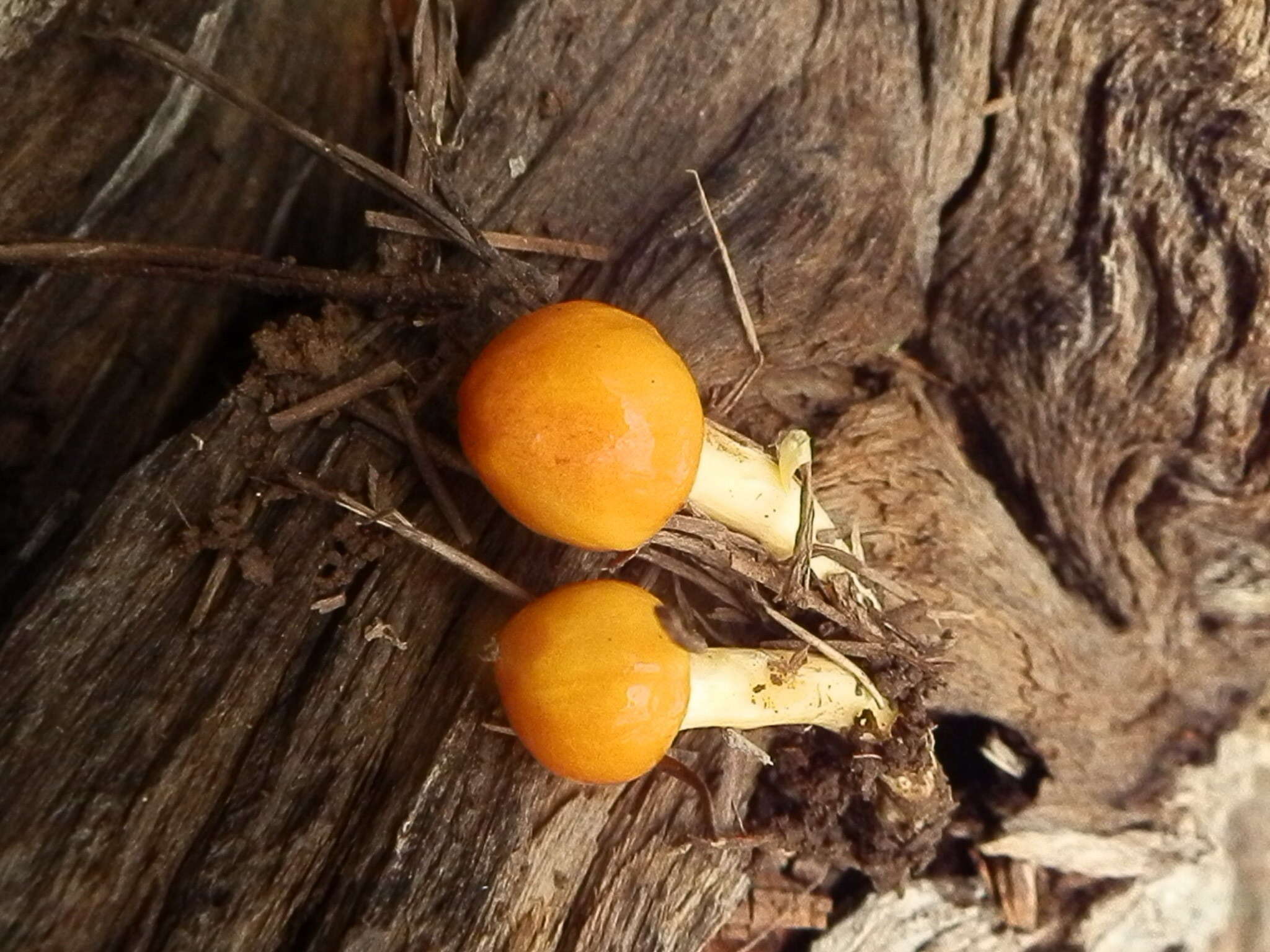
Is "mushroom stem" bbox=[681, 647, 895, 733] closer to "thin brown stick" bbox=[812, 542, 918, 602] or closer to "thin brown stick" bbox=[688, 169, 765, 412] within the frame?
"thin brown stick" bbox=[812, 542, 918, 602]

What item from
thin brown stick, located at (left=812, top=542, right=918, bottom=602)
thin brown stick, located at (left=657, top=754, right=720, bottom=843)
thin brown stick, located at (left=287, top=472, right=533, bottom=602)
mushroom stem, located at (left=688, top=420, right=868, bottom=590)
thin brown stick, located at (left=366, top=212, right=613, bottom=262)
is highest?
thin brown stick, located at (left=366, top=212, right=613, bottom=262)

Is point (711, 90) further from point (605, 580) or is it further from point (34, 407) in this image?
point (34, 407)

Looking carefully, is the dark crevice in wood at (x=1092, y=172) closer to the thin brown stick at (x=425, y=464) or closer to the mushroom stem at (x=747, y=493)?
the mushroom stem at (x=747, y=493)

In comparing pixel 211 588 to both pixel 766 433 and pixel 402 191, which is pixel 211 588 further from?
pixel 766 433

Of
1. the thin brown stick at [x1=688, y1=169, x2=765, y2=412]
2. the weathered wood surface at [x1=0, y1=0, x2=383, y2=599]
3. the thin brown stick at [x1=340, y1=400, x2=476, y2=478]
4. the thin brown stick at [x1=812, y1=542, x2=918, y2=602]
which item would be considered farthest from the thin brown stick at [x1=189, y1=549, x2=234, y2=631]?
the thin brown stick at [x1=812, y1=542, x2=918, y2=602]

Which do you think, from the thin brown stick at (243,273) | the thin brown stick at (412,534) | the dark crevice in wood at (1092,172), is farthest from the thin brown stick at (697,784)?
the dark crevice in wood at (1092,172)

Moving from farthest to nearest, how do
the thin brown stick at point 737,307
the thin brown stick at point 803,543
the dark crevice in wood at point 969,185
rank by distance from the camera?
the dark crevice in wood at point 969,185 < the thin brown stick at point 737,307 < the thin brown stick at point 803,543
